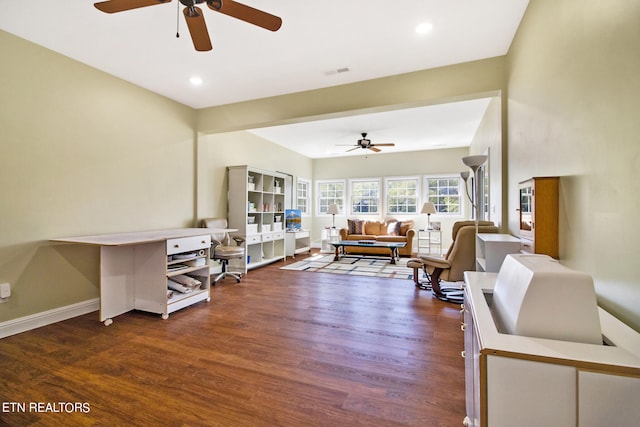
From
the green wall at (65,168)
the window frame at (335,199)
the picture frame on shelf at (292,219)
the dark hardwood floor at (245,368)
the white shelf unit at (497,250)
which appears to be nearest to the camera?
the dark hardwood floor at (245,368)

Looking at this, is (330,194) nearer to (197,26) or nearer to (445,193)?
(445,193)

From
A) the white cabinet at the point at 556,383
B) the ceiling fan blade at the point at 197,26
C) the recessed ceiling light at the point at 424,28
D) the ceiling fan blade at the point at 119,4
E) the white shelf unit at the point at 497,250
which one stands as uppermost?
Result: the recessed ceiling light at the point at 424,28

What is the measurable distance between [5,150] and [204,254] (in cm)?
201

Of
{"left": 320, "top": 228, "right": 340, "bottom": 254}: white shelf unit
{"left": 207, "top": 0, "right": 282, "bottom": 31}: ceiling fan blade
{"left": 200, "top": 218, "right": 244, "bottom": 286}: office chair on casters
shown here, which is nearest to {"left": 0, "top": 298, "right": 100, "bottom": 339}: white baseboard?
{"left": 200, "top": 218, "right": 244, "bottom": 286}: office chair on casters

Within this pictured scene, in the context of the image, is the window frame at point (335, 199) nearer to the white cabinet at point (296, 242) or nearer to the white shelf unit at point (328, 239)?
the white shelf unit at point (328, 239)

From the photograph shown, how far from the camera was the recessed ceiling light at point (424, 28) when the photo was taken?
97.7 inches

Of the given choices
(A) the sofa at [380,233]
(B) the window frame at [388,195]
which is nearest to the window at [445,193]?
(B) the window frame at [388,195]

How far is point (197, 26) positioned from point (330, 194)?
7.03 metres

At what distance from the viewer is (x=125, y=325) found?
9.22 feet

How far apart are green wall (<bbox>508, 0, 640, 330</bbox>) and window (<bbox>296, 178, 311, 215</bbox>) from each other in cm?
638

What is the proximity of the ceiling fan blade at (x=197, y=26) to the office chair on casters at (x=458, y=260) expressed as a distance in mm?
3183

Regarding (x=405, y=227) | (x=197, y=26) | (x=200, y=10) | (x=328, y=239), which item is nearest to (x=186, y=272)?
(x=197, y=26)

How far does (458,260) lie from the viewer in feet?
11.3

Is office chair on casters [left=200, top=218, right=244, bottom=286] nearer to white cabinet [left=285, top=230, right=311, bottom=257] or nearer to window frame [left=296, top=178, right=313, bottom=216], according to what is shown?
white cabinet [left=285, top=230, right=311, bottom=257]
